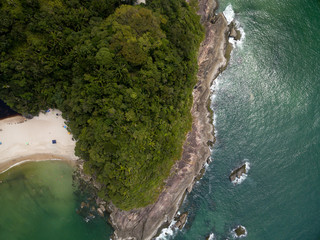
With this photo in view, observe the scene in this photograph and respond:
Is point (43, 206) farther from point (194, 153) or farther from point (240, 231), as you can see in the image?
point (240, 231)

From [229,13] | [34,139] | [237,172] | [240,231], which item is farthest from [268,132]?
[34,139]

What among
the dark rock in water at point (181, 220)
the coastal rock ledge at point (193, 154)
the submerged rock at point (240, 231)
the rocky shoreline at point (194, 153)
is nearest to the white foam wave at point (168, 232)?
the dark rock in water at point (181, 220)

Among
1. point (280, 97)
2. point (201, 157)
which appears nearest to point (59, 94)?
point (201, 157)

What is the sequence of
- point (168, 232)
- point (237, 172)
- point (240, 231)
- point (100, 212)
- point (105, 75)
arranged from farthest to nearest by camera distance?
point (237, 172) → point (240, 231) → point (168, 232) → point (100, 212) → point (105, 75)

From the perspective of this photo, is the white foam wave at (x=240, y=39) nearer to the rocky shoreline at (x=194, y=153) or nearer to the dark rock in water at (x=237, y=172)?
the rocky shoreline at (x=194, y=153)

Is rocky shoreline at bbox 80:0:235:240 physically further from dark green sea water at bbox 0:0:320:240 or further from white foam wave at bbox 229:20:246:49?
dark green sea water at bbox 0:0:320:240
